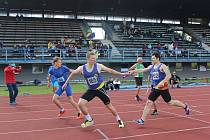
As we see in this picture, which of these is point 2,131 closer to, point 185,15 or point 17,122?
point 17,122

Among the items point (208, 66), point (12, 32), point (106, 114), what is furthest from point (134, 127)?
point (208, 66)

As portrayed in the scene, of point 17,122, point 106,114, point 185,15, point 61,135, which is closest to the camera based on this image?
point 61,135

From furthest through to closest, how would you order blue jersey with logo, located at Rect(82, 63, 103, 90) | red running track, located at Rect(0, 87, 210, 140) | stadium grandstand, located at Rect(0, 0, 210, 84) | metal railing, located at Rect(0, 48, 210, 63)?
1. stadium grandstand, located at Rect(0, 0, 210, 84)
2. metal railing, located at Rect(0, 48, 210, 63)
3. blue jersey with logo, located at Rect(82, 63, 103, 90)
4. red running track, located at Rect(0, 87, 210, 140)

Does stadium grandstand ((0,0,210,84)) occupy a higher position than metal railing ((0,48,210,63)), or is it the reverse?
stadium grandstand ((0,0,210,84))

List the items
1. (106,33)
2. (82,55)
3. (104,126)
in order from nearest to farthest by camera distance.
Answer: (104,126) < (82,55) < (106,33)

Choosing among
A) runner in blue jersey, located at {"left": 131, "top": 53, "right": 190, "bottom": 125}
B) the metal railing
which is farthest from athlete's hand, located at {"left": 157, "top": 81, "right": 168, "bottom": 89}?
the metal railing

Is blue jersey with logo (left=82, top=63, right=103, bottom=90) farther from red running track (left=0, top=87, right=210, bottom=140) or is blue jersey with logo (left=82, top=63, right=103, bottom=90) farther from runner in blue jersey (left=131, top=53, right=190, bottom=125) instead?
runner in blue jersey (left=131, top=53, right=190, bottom=125)

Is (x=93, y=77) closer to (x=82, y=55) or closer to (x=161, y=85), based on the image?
(x=161, y=85)

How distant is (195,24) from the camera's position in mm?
46781

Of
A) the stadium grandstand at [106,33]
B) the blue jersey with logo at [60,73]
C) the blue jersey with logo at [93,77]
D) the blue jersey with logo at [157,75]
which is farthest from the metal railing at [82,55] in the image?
the blue jersey with logo at [93,77]

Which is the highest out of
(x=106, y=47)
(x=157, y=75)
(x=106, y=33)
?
(x=106, y=33)

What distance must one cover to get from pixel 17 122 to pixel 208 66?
30.6m

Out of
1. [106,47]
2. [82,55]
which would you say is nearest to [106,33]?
[106,47]

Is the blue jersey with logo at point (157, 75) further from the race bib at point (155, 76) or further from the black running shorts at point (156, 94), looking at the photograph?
the black running shorts at point (156, 94)
